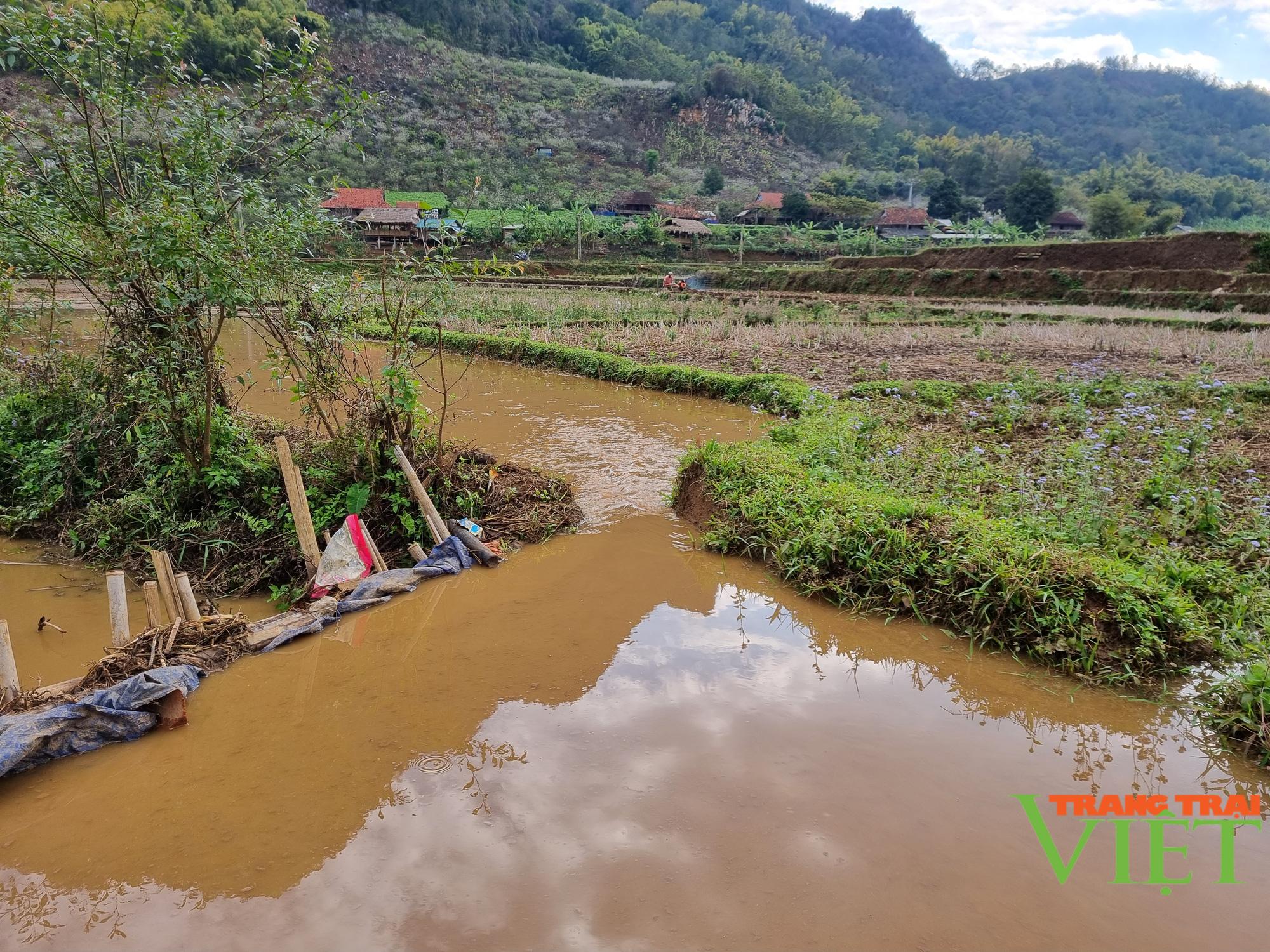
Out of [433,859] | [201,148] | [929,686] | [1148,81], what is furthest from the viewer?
[1148,81]

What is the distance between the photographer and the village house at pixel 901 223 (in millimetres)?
56562

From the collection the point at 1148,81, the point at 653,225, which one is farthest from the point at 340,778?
the point at 1148,81

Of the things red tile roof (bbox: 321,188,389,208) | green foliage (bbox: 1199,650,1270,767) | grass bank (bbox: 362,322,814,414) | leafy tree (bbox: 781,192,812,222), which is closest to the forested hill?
leafy tree (bbox: 781,192,812,222)

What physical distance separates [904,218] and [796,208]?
8.53 metres

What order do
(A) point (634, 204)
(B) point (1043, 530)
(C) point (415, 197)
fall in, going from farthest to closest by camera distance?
(A) point (634, 204) → (C) point (415, 197) → (B) point (1043, 530)

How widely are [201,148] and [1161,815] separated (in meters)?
6.66

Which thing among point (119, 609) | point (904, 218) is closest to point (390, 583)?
point (119, 609)

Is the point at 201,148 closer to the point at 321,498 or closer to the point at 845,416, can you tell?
the point at 321,498

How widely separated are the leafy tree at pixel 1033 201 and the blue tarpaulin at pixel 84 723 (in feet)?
210

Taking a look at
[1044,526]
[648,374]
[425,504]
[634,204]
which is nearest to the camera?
[1044,526]

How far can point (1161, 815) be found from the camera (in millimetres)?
2787

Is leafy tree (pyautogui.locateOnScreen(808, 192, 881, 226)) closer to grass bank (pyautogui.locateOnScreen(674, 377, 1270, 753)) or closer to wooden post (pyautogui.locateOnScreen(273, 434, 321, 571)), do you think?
grass bank (pyautogui.locateOnScreen(674, 377, 1270, 753))

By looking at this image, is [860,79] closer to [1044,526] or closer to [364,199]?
[364,199]

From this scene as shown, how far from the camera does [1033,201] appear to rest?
182 ft
